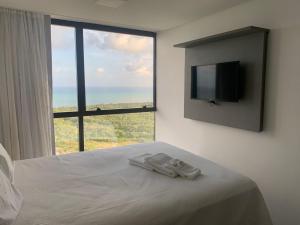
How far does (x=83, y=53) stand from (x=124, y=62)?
0.73 m

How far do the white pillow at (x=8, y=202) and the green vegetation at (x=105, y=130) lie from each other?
80.2 inches

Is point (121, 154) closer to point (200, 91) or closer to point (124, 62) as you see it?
point (200, 91)

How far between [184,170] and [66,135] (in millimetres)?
2292

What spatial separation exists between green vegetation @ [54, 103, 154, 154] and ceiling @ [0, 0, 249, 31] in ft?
4.37

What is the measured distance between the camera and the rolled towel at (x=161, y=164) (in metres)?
1.89

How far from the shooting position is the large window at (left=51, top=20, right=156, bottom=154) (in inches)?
136

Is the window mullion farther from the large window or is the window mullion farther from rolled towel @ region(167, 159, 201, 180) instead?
rolled towel @ region(167, 159, 201, 180)

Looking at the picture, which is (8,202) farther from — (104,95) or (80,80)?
(104,95)

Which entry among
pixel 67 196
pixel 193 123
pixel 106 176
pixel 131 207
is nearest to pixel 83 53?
pixel 193 123

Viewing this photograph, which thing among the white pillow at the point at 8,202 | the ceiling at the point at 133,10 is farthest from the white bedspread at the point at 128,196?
the ceiling at the point at 133,10

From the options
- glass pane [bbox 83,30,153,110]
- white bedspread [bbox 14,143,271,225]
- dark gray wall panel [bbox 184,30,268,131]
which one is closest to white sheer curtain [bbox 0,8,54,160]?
glass pane [bbox 83,30,153,110]

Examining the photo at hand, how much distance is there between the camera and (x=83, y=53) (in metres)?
3.55

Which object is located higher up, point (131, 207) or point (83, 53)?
point (83, 53)

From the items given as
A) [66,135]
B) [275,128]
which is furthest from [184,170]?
[66,135]
